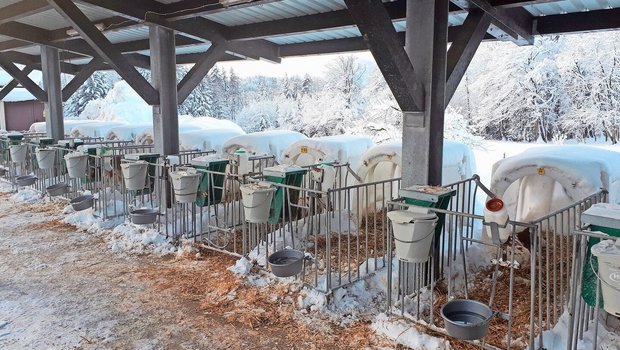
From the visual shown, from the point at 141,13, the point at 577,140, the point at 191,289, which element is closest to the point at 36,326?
the point at 191,289

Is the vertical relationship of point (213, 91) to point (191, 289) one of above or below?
above

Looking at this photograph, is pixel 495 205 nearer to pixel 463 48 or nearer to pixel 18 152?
pixel 463 48

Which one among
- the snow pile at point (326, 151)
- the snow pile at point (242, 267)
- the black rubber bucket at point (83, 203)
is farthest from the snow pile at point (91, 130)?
the snow pile at point (242, 267)

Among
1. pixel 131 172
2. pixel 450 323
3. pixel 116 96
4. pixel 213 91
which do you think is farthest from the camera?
pixel 213 91

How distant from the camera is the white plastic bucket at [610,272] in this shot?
2.87m

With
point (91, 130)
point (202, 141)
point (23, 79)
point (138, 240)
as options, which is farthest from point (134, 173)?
point (91, 130)

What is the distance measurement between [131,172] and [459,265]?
17.5ft

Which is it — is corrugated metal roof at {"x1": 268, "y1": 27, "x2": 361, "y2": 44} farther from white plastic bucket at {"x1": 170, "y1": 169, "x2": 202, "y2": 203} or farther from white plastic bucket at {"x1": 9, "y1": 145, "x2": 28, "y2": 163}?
white plastic bucket at {"x1": 9, "y1": 145, "x2": 28, "y2": 163}

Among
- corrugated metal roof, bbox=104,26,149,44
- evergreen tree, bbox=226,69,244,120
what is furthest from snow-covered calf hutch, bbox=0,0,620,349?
evergreen tree, bbox=226,69,244,120

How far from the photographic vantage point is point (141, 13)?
25.6 feet

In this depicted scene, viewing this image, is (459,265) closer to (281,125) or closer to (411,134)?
(411,134)

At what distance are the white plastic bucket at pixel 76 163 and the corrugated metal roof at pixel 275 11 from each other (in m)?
3.72

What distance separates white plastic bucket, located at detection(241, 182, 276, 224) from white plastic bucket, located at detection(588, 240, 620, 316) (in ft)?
11.8

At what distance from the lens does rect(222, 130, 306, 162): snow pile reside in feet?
32.6
